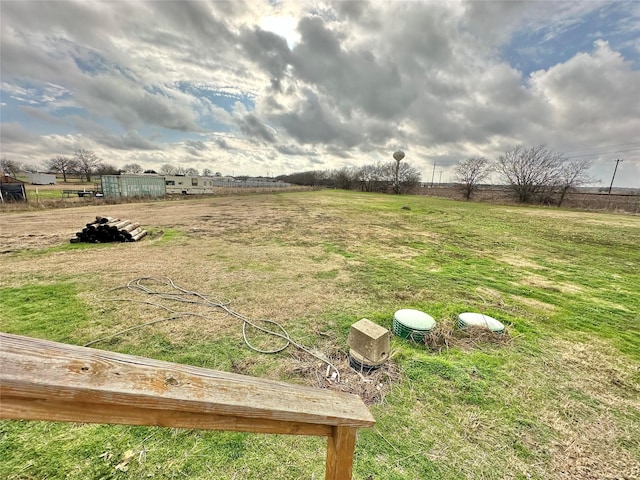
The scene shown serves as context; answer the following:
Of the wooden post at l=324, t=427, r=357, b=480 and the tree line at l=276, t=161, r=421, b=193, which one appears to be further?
the tree line at l=276, t=161, r=421, b=193

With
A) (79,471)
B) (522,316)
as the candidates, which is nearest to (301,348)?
(79,471)

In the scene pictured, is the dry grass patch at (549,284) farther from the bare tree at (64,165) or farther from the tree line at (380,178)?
the bare tree at (64,165)

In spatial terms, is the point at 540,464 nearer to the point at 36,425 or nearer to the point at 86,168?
the point at 36,425

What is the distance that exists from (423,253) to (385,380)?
5.44 meters

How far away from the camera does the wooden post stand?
0.96 meters

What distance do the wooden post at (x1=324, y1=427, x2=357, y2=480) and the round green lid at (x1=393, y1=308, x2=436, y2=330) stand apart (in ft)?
8.13

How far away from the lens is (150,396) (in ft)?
2.18

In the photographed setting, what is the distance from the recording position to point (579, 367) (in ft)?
9.58

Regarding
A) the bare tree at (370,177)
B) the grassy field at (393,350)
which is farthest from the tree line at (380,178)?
the grassy field at (393,350)

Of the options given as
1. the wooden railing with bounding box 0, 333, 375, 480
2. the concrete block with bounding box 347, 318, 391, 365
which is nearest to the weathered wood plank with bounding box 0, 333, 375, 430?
the wooden railing with bounding box 0, 333, 375, 480

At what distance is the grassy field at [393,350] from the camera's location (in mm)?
1896

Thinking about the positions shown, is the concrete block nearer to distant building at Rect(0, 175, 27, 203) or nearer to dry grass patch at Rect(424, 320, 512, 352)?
dry grass patch at Rect(424, 320, 512, 352)

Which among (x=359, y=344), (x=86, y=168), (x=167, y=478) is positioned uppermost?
(x=86, y=168)

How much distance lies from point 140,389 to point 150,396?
31 mm
